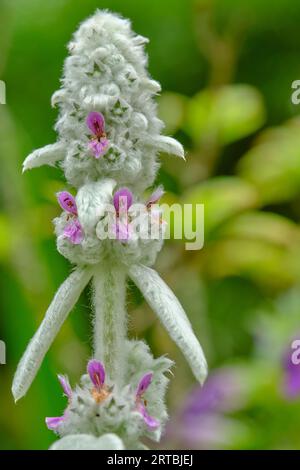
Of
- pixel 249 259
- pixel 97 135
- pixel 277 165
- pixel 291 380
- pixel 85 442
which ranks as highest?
pixel 277 165

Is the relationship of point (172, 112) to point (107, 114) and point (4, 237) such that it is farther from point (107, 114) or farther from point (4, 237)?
point (107, 114)

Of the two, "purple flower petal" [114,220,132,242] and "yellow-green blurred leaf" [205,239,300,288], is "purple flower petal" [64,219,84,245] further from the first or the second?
"yellow-green blurred leaf" [205,239,300,288]

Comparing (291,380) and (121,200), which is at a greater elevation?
(291,380)

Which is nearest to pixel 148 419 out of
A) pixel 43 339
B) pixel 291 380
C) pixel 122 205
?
pixel 43 339

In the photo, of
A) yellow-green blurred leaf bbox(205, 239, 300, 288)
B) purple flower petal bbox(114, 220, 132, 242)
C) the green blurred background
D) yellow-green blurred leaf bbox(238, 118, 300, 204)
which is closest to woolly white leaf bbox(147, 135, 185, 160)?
purple flower petal bbox(114, 220, 132, 242)

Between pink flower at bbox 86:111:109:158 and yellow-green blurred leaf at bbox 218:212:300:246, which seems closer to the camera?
pink flower at bbox 86:111:109:158

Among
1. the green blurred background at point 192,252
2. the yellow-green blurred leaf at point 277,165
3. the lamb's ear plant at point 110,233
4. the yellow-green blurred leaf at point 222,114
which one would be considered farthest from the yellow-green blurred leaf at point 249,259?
the lamb's ear plant at point 110,233
